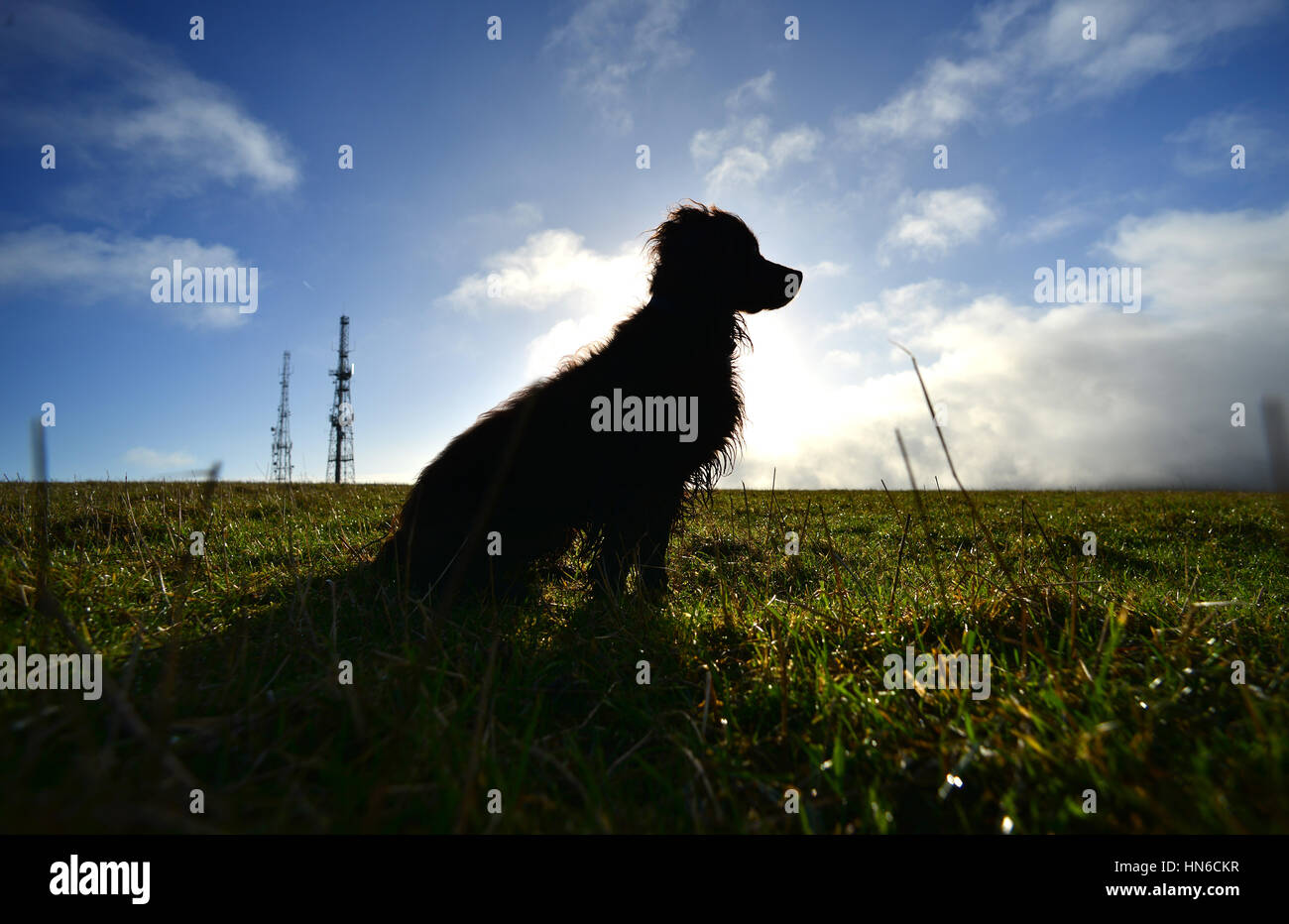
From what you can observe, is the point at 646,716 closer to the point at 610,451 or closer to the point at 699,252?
the point at 610,451

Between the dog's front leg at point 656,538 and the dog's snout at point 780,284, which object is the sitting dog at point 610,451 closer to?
the dog's front leg at point 656,538

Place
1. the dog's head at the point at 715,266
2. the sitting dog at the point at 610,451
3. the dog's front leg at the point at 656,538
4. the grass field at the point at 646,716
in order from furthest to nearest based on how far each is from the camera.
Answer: the dog's head at the point at 715,266, the dog's front leg at the point at 656,538, the sitting dog at the point at 610,451, the grass field at the point at 646,716

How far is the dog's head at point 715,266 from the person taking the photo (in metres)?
3.79

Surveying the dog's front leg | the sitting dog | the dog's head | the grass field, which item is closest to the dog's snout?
the dog's head

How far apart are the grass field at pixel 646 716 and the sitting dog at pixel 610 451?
1.32 ft

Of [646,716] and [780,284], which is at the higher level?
[780,284]

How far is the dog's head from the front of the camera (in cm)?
379

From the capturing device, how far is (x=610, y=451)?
132 inches

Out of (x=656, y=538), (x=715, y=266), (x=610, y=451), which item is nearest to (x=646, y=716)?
(x=610, y=451)

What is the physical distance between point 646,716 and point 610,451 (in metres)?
1.85

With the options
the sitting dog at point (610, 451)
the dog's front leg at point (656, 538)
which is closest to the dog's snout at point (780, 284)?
the sitting dog at point (610, 451)

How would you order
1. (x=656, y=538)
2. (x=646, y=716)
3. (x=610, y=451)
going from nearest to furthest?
(x=646, y=716) < (x=610, y=451) < (x=656, y=538)

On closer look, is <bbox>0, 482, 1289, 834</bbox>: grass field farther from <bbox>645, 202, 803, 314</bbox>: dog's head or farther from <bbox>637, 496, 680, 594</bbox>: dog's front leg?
<bbox>645, 202, 803, 314</bbox>: dog's head
